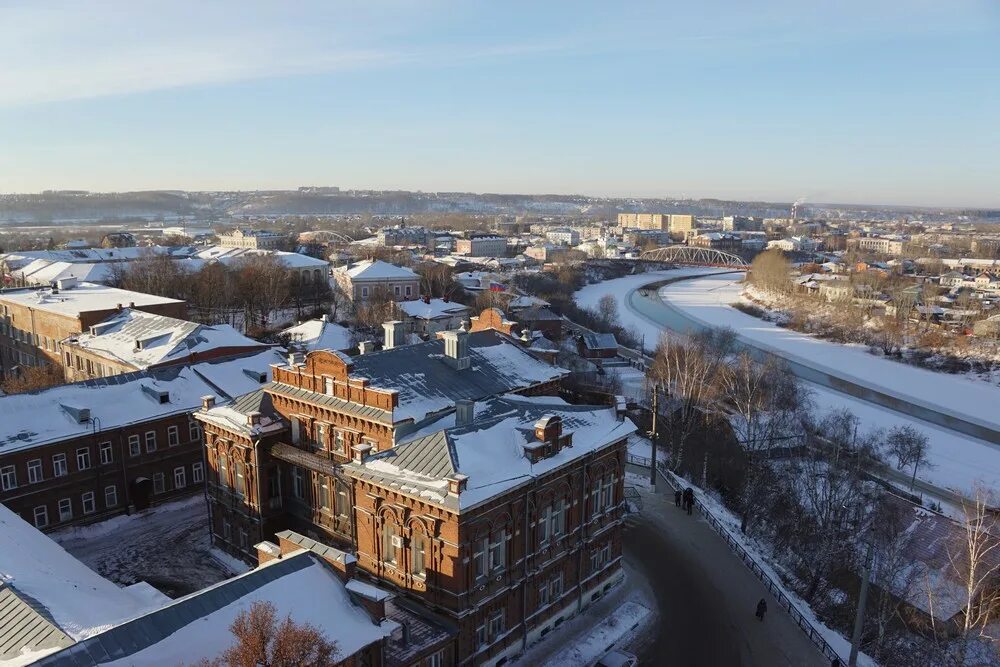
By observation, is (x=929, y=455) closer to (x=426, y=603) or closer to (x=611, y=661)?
(x=611, y=661)


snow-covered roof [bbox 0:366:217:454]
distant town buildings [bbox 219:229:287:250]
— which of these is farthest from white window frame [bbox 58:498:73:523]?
distant town buildings [bbox 219:229:287:250]

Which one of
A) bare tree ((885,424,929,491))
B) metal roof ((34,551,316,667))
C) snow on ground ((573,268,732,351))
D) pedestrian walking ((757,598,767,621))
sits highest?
metal roof ((34,551,316,667))

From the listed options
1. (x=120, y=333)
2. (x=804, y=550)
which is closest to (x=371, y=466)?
(x=804, y=550)

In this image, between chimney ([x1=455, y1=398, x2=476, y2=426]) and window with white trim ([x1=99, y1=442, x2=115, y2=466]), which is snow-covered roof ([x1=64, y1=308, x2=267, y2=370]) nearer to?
window with white trim ([x1=99, y1=442, x2=115, y2=466])

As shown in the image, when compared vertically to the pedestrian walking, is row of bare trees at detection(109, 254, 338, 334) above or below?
above

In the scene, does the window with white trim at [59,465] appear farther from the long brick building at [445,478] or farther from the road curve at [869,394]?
the road curve at [869,394]

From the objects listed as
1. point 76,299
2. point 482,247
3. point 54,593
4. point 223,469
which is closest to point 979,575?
point 223,469

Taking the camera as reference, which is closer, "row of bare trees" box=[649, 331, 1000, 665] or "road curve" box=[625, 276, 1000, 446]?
"row of bare trees" box=[649, 331, 1000, 665]
